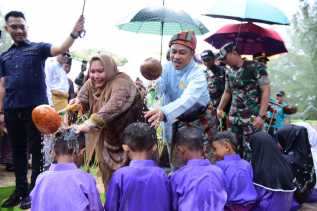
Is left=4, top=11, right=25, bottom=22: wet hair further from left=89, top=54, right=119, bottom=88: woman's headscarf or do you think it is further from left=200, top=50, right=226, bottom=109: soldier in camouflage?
left=200, top=50, right=226, bottom=109: soldier in camouflage

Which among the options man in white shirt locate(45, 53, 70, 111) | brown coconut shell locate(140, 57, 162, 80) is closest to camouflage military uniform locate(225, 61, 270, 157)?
brown coconut shell locate(140, 57, 162, 80)

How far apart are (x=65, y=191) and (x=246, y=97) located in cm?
261

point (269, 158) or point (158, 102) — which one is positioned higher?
point (158, 102)

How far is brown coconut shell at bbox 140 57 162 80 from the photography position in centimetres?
346

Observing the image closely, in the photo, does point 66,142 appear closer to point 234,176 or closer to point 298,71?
point 234,176

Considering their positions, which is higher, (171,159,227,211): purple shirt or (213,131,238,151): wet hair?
(213,131,238,151): wet hair

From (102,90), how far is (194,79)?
2.52 feet

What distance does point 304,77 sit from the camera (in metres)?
32.8

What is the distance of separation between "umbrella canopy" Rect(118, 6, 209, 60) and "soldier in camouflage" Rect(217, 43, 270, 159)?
80cm

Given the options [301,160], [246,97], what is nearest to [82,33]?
[246,97]

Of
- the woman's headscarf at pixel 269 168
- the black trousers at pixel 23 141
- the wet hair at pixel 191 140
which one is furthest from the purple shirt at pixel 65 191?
the woman's headscarf at pixel 269 168

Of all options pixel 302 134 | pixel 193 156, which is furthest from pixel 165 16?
pixel 193 156

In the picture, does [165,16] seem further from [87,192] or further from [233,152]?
[87,192]

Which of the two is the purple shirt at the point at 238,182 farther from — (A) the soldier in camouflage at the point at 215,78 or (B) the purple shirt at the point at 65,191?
(A) the soldier in camouflage at the point at 215,78
